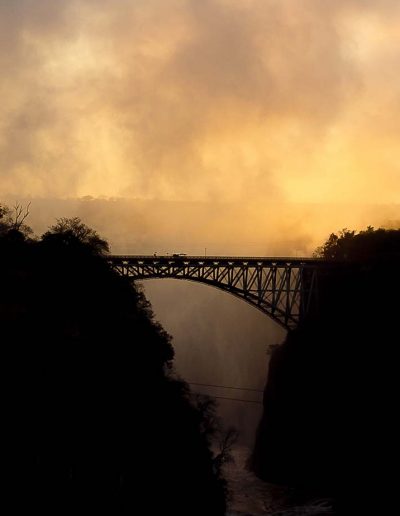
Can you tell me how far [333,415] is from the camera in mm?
54062

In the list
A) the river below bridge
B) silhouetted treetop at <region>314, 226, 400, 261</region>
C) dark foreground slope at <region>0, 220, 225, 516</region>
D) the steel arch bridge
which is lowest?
the river below bridge

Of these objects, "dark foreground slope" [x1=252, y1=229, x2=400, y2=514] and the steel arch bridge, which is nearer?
"dark foreground slope" [x1=252, y1=229, x2=400, y2=514]

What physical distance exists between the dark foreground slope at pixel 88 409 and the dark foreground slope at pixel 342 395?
48.0 ft

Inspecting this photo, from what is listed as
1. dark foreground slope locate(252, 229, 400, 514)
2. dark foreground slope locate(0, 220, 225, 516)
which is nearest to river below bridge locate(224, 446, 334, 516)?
dark foreground slope locate(252, 229, 400, 514)

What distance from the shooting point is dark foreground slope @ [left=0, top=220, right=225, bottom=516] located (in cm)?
2747

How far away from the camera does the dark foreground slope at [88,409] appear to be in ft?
90.1

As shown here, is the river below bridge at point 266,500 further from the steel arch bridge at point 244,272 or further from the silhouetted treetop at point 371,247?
the silhouetted treetop at point 371,247

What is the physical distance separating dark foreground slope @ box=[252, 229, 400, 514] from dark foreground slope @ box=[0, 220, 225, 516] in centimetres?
1463

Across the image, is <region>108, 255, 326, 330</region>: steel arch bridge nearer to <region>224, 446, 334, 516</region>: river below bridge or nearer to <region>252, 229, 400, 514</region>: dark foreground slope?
<region>252, 229, 400, 514</region>: dark foreground slope

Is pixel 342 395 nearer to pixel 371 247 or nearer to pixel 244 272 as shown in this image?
pixel 244 272

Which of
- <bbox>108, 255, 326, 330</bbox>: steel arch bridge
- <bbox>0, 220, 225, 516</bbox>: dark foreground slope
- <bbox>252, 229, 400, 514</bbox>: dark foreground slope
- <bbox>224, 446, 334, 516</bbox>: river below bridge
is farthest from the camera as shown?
<bbox>108, 255, 326, 330</bbox>: steel arch bridge

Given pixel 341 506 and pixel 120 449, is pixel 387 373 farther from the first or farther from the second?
pixel 120 449

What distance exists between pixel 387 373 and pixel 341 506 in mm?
10246

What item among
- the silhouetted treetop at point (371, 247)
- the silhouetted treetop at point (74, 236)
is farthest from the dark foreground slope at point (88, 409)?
the silhouetted treetop at point (371, 247)
